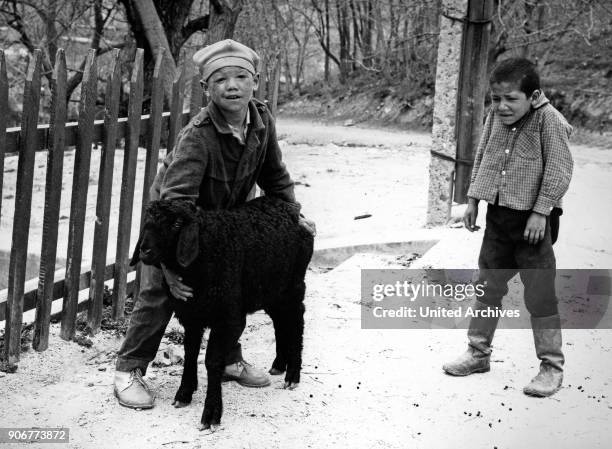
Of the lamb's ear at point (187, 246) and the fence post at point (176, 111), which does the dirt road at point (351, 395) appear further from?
the fence post at point (176, 111)

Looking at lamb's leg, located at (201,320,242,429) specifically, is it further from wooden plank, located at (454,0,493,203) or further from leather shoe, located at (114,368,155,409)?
wooden plank, located at (454,0,493,203)

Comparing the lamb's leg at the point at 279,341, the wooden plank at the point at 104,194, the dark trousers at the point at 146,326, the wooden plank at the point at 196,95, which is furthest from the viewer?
the wooden plank at the point at 196,95

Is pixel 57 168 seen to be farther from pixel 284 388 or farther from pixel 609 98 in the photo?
pixel 609 98

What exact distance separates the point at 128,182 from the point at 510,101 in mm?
2380

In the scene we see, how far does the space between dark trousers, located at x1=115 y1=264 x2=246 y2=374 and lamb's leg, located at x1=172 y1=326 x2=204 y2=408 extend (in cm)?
21

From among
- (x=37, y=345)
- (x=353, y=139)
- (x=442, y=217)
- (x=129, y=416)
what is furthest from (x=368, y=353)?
(x=353, y=139)

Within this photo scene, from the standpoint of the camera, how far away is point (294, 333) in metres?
3.99

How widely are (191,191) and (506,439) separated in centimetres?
184

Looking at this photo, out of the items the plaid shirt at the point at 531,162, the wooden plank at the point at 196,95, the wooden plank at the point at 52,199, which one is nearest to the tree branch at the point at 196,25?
the wooden plank at the point at 196,95

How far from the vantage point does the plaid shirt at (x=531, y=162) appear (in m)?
3.94

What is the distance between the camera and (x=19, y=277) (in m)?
4.26

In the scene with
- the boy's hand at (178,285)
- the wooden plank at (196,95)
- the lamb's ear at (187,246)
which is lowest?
the boy's hand at (178,285)

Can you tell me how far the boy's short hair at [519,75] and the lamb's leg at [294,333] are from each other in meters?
1.47

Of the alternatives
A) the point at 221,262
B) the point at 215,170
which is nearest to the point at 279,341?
the point at 221,262
